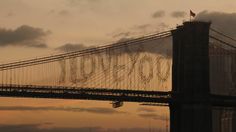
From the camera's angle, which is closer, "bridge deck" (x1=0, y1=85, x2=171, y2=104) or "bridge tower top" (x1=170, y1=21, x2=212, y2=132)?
"bridge deck" (x1=0, y1=85, x2=171, y2=104)

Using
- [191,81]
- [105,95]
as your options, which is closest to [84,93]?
[105,95]

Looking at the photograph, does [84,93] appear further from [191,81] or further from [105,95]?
[191,81]

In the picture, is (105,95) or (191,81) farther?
(191,81)

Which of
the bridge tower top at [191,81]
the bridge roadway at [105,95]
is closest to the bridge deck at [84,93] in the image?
the bridge roadway at [105,95]

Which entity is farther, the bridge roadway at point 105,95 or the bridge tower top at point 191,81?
the bridge tower top at point 191,81

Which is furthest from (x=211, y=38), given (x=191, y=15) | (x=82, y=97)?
(x=82, y=97)

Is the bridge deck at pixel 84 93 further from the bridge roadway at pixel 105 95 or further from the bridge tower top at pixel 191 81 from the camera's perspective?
the bridge tower top at pixel 191 81

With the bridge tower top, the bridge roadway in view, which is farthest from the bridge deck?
the bridge tower top

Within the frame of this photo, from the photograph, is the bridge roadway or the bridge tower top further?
the bridge tower top

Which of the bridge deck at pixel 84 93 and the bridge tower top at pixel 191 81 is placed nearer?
the bridge deck at pixel 84 93

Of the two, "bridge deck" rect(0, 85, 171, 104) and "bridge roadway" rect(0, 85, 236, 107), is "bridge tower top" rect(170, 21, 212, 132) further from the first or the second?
"bridge deck" rect(0, 85, 171, 104)

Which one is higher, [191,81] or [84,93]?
[191,81]
